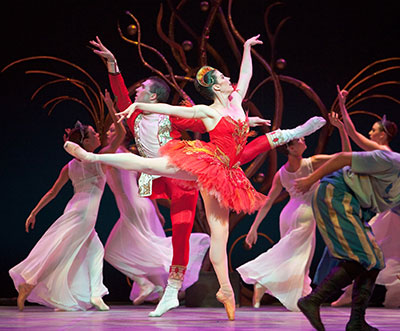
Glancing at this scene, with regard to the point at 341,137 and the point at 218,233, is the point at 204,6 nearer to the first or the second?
the point at 341,137

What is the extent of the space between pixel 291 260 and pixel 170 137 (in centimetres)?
162

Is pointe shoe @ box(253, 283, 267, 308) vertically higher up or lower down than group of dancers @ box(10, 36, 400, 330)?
lower down

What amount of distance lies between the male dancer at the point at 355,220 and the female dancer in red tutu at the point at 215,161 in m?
0.69

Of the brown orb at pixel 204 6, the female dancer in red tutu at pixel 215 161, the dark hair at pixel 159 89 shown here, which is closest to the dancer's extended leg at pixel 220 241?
the female dancer in red tutu at pixel 215 161

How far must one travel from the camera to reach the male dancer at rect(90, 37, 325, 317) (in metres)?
3.92

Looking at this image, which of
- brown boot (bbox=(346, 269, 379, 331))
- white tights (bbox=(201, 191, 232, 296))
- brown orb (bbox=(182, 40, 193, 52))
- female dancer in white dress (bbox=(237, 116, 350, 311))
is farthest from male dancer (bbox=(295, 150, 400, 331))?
brown orb (bbox=(182, 40, 193, 52))

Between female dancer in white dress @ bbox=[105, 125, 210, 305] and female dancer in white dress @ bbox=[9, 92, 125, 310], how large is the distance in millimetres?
392

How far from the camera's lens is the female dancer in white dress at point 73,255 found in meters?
4.88

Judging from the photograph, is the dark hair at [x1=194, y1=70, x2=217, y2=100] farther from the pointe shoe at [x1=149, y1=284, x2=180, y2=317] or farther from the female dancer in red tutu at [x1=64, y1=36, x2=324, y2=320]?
the pointe shoe at [x1=149, y1=284, x2=180, y2=317]

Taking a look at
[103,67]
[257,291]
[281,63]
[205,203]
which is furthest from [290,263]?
[103,67]

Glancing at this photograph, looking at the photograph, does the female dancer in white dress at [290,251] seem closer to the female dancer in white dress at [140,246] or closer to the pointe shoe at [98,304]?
the female dancer in white dress at [140,246]

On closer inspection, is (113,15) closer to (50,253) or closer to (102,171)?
(102,171)

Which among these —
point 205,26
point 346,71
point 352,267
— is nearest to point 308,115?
point 346,71

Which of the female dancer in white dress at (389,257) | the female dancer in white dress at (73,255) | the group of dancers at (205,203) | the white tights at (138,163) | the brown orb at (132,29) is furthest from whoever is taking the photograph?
the brown orb at (132,29)
